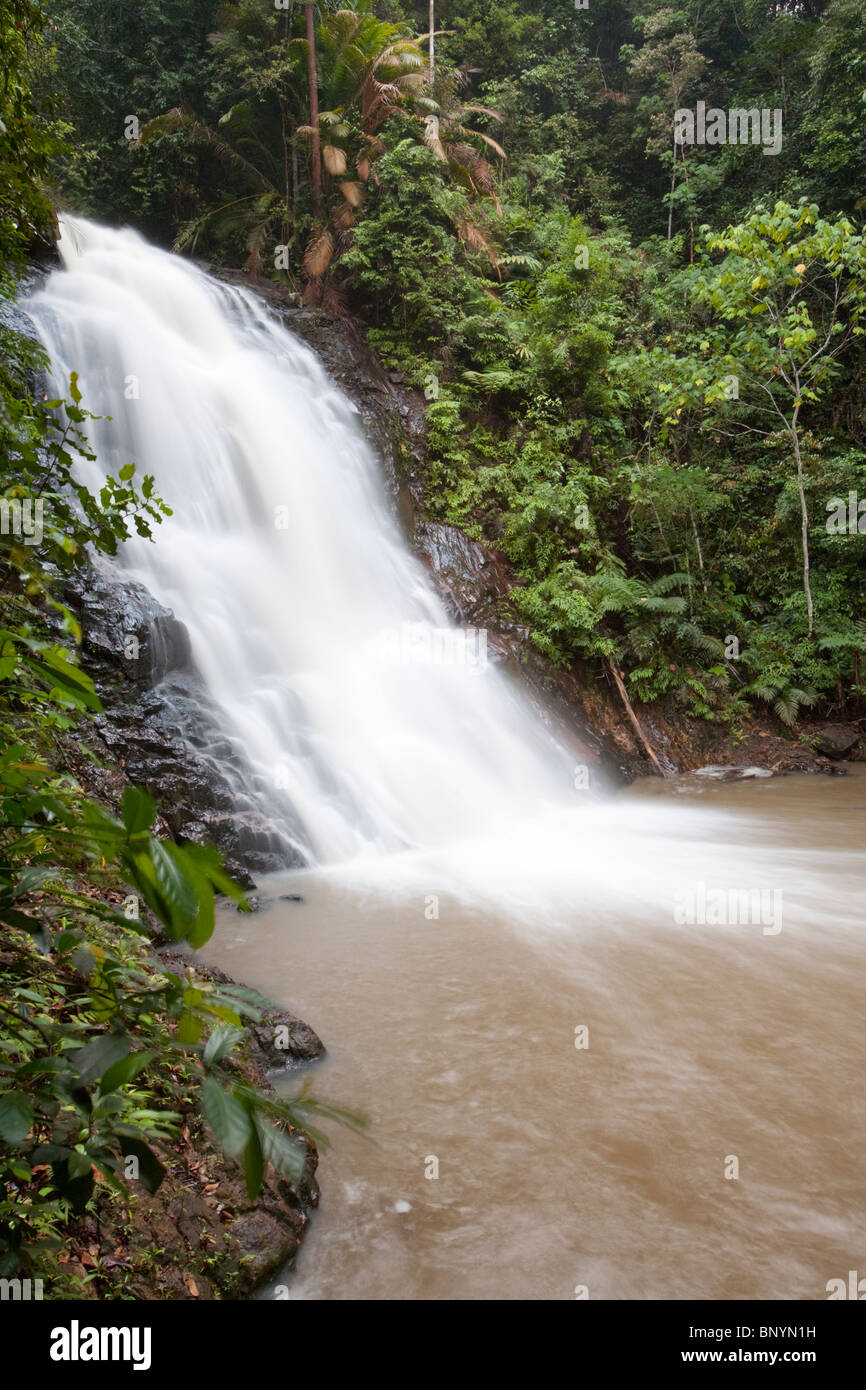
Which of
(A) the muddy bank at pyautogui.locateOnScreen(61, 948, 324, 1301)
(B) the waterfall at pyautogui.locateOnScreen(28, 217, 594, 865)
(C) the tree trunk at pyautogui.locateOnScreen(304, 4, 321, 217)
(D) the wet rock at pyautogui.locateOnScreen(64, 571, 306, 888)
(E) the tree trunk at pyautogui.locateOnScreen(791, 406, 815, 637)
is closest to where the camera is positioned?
A: (A) the muddy bank at pyautogui.locateOnScreen(61, 948, 324, 1301)

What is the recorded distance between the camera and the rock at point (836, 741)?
10.5 metres

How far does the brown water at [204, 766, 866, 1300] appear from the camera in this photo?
2.45m

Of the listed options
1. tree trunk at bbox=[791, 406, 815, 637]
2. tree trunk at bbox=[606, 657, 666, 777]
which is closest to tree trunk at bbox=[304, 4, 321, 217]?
tree trunk at bbox=[791, 406, 815, 637]

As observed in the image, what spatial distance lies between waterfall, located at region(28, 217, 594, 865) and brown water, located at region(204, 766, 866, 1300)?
5.19 feet

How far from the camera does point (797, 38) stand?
1725 cm

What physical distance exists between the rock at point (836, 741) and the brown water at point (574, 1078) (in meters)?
4.92

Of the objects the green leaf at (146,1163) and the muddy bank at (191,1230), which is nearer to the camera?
the green leaf at (146,1163)

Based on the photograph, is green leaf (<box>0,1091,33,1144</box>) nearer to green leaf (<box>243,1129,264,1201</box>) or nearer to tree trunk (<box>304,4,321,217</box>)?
green leaf (<box>243,1129,264,1201</box>)

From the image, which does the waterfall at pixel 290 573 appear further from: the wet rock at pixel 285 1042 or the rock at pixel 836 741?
the rock at pixel 836 741

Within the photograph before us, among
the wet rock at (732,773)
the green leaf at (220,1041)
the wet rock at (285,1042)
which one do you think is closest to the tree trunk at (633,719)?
the wet rock at (732,773)

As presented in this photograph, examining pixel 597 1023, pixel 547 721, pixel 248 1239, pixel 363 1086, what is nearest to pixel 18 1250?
pixel 248 1239

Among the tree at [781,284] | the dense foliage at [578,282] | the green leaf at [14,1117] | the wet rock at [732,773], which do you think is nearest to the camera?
the green leaf at [14,1117]

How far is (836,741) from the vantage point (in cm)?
1058
